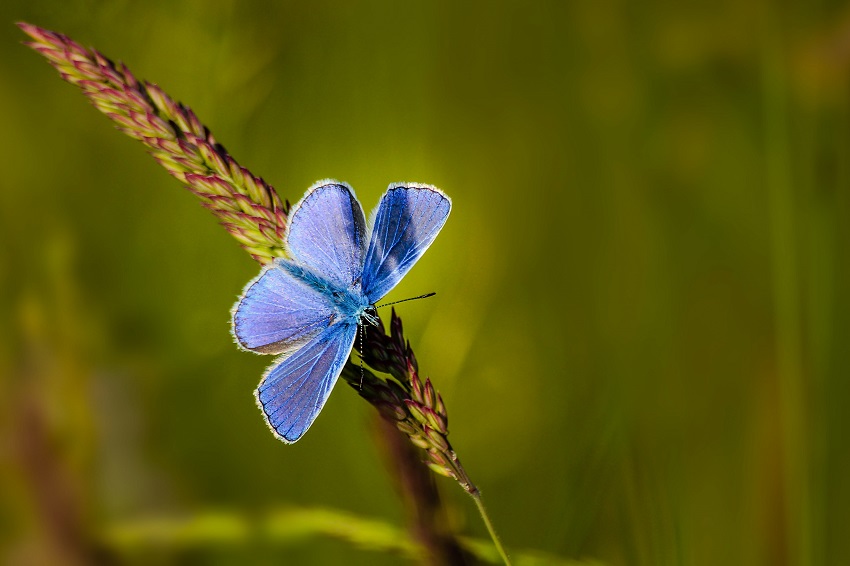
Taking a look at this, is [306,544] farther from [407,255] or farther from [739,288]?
[739,288]

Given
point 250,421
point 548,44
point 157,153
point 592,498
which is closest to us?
point 157,153

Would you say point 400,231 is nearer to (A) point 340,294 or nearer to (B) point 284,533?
(A) point 340,294

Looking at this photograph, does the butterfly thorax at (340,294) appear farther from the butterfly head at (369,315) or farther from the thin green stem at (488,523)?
the thin green stem at (488,523)

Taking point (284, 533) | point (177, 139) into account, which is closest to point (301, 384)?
point (177, 139)

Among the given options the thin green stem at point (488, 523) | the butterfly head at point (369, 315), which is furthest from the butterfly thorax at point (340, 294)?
the thin green stem at point (488, 523)

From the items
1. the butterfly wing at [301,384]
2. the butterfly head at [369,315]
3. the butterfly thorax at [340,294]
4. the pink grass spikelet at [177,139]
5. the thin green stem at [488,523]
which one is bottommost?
the thin green stem at [488,523]

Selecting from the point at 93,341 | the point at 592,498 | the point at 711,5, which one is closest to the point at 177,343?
the point at 93,341
